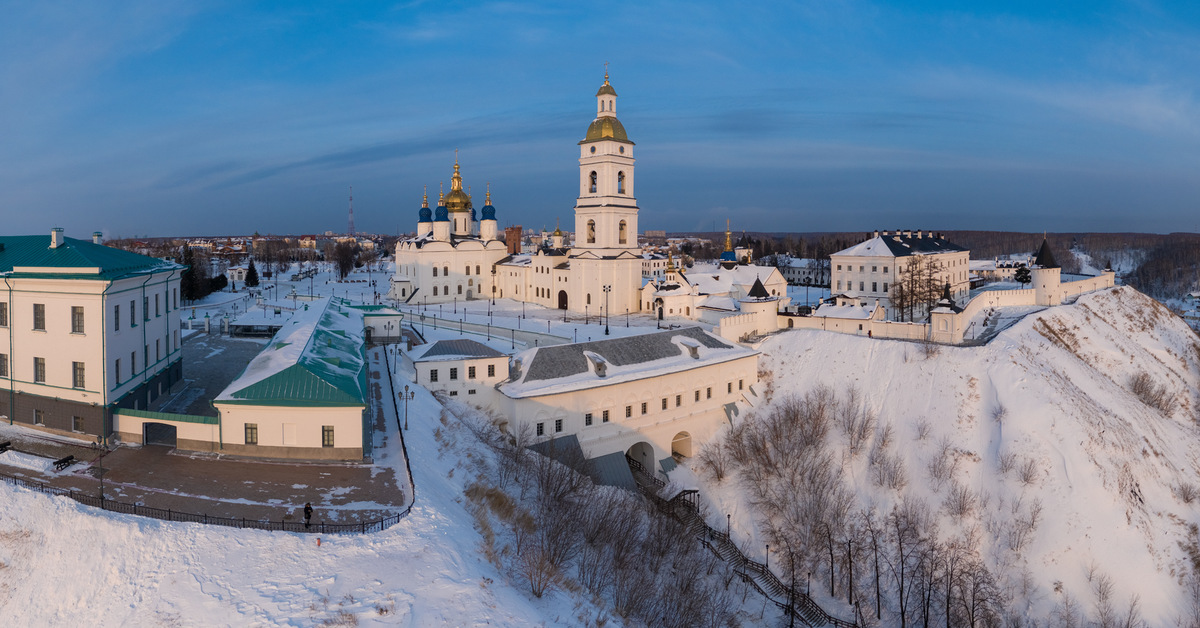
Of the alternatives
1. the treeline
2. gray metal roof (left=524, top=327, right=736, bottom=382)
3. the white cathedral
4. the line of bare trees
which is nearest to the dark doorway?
the line of bare trees

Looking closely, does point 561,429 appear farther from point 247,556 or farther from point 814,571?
point 247,556

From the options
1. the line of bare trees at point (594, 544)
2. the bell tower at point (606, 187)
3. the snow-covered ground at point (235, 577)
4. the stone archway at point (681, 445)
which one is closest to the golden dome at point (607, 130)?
the bell tower at point (606, 187)

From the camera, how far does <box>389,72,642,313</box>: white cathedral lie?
52.6 meters

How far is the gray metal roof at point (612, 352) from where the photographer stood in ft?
102

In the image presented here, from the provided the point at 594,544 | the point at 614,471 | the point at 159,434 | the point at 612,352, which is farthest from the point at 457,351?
the point at 594,544

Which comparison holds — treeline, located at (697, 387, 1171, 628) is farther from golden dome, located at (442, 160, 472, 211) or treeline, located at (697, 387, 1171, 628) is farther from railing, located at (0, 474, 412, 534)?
golden dome, located at (442, 160, 472, 211)

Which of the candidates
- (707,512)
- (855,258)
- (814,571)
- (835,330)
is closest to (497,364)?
(707,512)

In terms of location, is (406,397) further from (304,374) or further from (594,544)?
(594,544)

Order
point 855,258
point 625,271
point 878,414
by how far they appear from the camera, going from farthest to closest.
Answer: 1. point 855,258
2. point 625,271
3. point 878,414

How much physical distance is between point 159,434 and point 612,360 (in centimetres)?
1742

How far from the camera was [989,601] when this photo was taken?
83.2ft

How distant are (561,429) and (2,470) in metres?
17.9

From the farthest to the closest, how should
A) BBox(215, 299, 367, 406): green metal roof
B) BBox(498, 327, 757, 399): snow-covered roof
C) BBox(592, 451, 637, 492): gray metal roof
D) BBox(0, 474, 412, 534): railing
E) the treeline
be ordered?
1. BBox(498, 327, 757, 399): snow-covered roof
2. BBox(592, 451, 637, 492): gray metal roof
3. the treeline
4. BBox(215, 299, 367, 406): green metal roof
5. BBox(0, 474, 412, 534): railing

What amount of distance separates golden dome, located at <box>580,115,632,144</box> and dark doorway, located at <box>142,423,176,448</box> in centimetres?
3533
